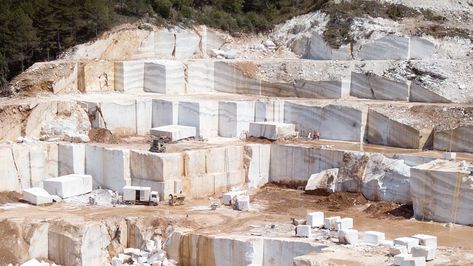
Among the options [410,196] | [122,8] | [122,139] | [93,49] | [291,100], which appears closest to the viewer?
[410,196]

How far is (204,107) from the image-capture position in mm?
36438

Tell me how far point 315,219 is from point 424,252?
462cm

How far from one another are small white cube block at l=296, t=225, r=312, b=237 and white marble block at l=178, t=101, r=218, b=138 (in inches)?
439

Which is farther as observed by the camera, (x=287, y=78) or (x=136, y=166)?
(x=287, y=78)

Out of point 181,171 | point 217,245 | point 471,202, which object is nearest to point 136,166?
point 181,171

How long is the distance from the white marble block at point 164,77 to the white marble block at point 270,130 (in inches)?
205

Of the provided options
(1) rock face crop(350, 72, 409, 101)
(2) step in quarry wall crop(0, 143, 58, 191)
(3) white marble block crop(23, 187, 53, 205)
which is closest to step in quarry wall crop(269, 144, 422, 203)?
(1) rock face crop(350, 72, 409, 101)

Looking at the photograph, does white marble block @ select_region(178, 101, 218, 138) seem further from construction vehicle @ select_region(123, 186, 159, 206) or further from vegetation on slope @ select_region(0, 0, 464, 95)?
vegetation on slope @ select_region(0, 0, 464, 95)

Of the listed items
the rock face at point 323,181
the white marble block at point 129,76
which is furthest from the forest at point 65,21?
the rock face at point 323,181

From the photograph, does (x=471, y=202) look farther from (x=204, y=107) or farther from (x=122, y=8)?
(x=122, y=8)

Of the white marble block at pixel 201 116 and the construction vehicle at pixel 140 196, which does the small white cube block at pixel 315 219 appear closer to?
the construction vehicle at pixel 140 196

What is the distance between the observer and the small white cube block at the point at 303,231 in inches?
1013

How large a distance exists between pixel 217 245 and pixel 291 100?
12820 mm

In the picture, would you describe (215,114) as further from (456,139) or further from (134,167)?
(456,139)
